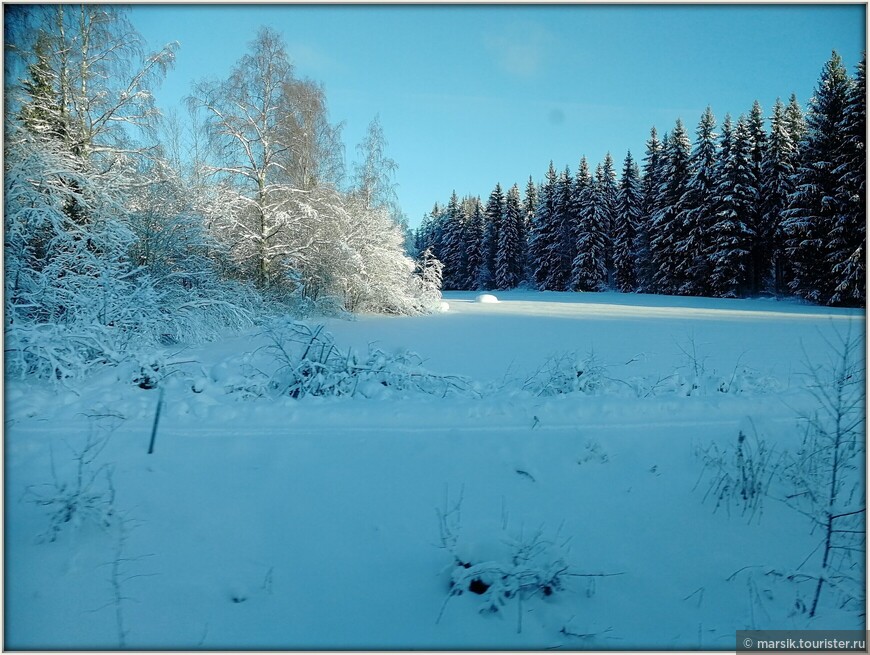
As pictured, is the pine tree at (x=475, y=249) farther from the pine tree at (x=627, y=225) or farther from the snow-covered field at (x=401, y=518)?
the snow-covered field at (x=401, y=518)

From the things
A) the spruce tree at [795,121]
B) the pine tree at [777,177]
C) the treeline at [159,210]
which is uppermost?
the spruce tree at [795,121]

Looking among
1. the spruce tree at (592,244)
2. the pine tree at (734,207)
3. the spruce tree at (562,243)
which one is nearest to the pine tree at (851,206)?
the pine tree at (734,207)

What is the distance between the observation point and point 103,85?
10.2 metres

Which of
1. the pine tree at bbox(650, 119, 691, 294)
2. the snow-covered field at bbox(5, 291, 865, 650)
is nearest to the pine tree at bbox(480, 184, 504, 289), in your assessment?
the pine tree at bbox(650, 119, 691, 294)

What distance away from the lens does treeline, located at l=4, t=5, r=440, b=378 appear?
7371mm

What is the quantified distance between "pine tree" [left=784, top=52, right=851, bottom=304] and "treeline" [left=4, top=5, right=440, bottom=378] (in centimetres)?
1892

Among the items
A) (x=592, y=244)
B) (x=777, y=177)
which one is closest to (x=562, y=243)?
(x=592, y=244)

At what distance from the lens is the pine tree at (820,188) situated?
70.6 feet

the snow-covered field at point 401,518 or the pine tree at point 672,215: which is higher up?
the pine tree at point 672,215

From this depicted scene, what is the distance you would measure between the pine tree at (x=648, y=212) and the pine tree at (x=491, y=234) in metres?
15.0

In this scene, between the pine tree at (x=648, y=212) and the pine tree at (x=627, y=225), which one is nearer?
the pine tree at (x=648, y=212)

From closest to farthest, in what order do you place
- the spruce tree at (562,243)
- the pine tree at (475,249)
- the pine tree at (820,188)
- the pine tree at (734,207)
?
the pine tree at (820,188) < the pine tree at (734,207) < the spruce tree at (562,243) < the pine tree at (475,249)

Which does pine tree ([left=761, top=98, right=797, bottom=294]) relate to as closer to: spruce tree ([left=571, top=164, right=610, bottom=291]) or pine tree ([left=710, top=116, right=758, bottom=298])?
pine tree ([left=710, top=116, right=758, bottom=298])

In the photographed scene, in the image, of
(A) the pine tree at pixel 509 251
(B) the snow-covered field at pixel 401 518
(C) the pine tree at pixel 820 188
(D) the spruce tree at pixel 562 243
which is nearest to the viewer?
(B) the snow-covered field at pixel 401 518
